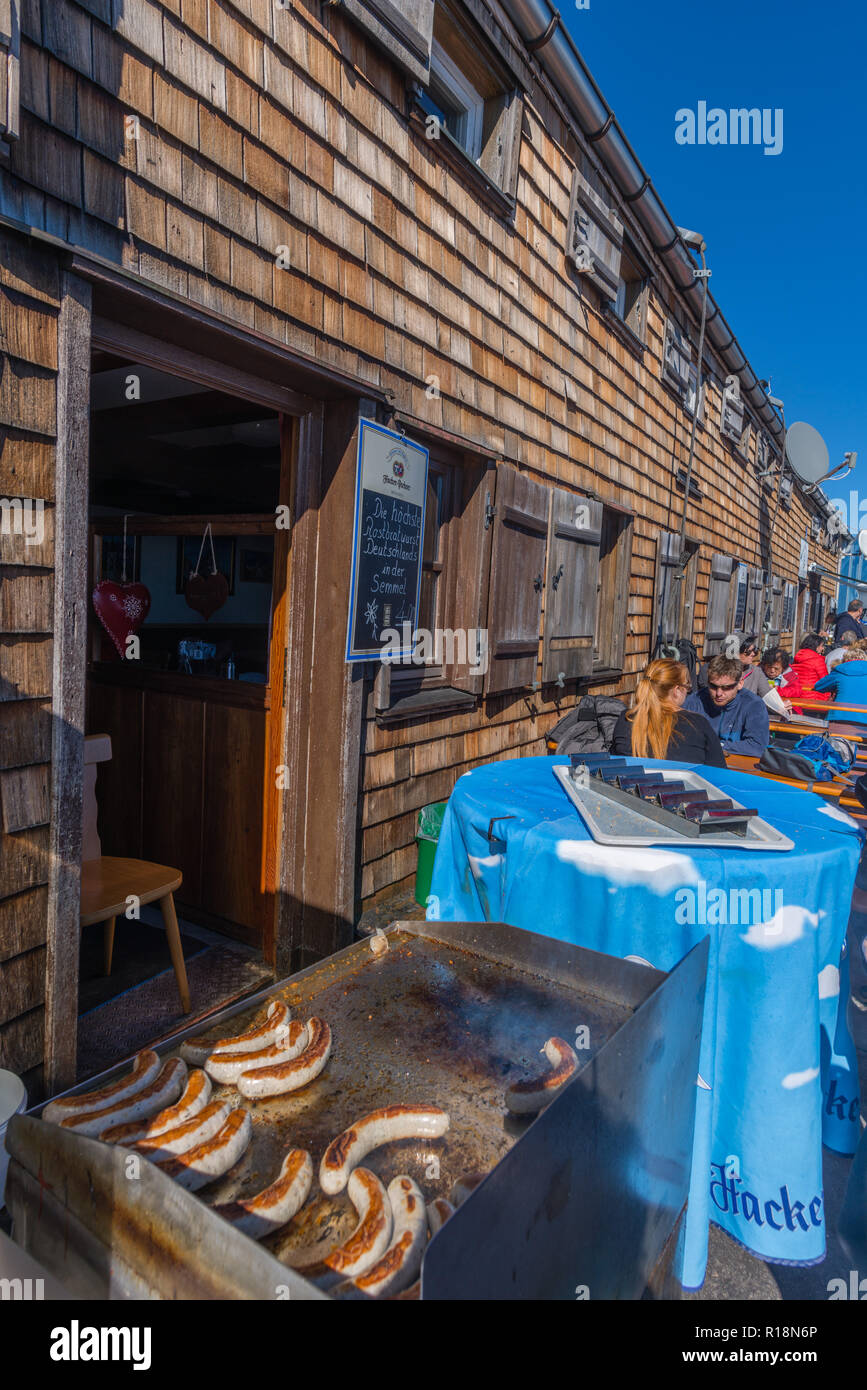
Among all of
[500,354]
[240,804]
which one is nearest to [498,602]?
[500,354]

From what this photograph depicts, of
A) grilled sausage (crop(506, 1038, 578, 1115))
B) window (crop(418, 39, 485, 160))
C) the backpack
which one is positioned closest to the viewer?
grilled sausage (crop(506, 1038, 578, 1115))

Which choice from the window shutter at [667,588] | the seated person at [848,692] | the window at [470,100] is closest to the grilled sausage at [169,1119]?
the window at [470,100]

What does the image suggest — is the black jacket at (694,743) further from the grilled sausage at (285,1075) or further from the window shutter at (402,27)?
the window shutter at (402,27)

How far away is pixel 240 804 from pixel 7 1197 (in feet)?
8.23

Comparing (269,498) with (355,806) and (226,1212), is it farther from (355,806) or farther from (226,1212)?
(226,1212)

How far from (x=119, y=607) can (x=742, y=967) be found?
3.10 meters

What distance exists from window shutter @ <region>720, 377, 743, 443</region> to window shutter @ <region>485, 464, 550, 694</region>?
681cm

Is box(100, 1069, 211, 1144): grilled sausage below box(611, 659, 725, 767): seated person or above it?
below

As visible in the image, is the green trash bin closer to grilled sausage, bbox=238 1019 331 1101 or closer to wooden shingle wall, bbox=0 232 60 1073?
wooden shingle wall, bbox=0 232 60 1073

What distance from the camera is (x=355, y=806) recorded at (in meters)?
3.65

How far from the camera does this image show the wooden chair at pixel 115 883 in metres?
2.95

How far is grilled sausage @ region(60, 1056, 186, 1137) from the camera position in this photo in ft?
4.25

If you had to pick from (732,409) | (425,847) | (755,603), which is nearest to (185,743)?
(425,847)
